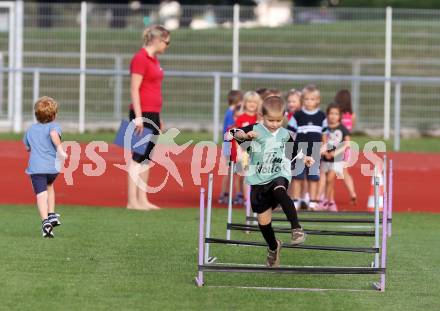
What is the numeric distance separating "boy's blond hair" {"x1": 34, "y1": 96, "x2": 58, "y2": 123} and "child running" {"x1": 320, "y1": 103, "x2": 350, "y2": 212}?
465 centimetres

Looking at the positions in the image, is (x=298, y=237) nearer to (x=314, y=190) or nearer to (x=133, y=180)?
(x=133, y=180)

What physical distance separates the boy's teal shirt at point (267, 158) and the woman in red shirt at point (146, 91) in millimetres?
5299

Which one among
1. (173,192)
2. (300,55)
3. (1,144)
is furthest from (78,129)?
(173,192)

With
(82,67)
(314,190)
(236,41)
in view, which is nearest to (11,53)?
(82,67)

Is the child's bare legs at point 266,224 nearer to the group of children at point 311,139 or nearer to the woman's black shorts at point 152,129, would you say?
the group of children at point 311,139

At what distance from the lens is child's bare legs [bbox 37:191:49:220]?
1281cm

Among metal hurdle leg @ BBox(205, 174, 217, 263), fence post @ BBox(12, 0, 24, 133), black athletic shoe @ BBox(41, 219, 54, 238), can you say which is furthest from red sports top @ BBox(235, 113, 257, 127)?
fence post @ BBox(12, 0, 24, 133)

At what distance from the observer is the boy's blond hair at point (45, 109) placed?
13031 millimetres

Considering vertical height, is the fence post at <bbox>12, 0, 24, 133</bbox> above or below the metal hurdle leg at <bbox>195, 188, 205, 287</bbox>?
above

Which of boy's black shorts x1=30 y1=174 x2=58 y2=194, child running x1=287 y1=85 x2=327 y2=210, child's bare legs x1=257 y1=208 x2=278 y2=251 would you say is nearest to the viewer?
child's bare legs x1=257 y1=208 x2=278 y2=251

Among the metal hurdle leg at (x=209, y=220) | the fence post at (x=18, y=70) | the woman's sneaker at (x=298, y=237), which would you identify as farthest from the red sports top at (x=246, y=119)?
the fence post at (x=18, y=70)

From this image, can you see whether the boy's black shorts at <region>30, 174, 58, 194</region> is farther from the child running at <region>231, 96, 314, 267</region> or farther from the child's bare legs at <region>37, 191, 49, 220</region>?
the child running at <region>231, 96, 314, 267</region>

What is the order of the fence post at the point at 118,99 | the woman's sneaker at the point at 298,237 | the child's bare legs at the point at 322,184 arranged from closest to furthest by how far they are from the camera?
the woman's sneaker at the point at 298,237 → the child's bare legs at the point at 322,184 → the fence post at the point at 118,99

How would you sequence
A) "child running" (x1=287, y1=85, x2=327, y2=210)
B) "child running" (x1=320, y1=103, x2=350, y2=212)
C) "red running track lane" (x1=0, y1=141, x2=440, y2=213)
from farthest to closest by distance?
"red running track lane" (x1=0, y1=141, x2=440, y2=213)
"child running" (x1=320, y1=103, x2=350, y2=212)
"child running" (x1=287, y1=85, x2=327, y2=210)
